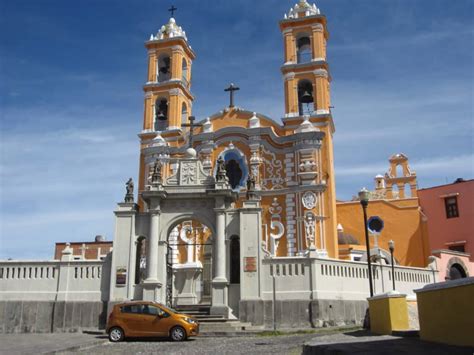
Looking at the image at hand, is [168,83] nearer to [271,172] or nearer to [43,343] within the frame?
[271,172]

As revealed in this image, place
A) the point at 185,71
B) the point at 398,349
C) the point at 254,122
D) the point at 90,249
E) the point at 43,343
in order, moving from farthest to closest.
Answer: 1. the point at 90,249
2. the point at 185,71
3. the point at 254,122
4. the point at 43,343
5. the point at 398,349

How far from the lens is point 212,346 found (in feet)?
44.7

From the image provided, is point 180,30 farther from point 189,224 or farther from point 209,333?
point 209,333

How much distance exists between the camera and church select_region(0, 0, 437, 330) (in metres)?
19.1

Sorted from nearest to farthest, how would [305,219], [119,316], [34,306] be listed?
[119,316], [34,306], [305,219]

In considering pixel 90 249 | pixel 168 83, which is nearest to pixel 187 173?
pixel 168 83

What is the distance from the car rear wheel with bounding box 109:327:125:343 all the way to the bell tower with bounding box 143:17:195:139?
63.8ft

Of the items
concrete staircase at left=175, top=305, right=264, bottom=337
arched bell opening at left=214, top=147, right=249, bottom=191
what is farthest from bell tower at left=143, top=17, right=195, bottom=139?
concrete staircase at left=175, top=305, right=264, bottom=337

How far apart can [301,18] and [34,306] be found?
24305 mm

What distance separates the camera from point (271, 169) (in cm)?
3153

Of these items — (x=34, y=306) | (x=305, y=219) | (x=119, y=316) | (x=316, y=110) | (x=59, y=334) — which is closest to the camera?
(x=119, y=316)

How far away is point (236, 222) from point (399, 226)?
21001 mm

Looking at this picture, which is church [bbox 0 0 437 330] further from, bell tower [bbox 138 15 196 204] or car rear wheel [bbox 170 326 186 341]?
car rear wheel [bbox 170 326 186 341]

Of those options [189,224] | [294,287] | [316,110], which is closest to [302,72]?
[316,110]
